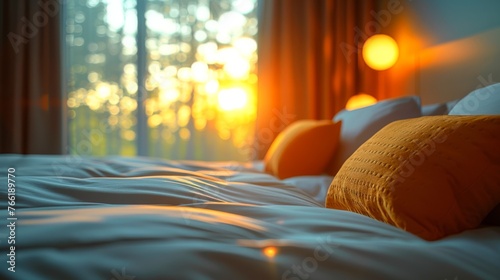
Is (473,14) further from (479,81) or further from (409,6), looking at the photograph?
(409,6)

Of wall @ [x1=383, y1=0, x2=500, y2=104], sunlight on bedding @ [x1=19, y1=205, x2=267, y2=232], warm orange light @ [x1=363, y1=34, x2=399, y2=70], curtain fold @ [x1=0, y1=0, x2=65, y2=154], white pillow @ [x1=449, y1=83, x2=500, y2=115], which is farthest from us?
curtain fold @ [x1=0, y1=0, x2=65, y2=154]

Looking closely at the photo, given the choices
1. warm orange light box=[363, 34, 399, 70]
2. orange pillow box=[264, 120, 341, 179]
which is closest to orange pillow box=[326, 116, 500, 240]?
orange pillow box=[264, 120, 341, 179]

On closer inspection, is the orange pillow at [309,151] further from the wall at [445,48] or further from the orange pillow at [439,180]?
the orange pillow at [439,180]

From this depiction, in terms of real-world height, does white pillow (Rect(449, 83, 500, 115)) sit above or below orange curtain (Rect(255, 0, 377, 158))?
below

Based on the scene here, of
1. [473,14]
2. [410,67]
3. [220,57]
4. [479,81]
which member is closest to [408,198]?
[479,81]

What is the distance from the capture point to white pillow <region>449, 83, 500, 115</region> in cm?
98

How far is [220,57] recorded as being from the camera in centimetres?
353

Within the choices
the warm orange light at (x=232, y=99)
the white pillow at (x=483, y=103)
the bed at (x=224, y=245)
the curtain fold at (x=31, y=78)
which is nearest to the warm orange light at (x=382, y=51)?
the warm orange light at (x=232, y=99)

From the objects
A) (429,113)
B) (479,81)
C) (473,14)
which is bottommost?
(429,113)

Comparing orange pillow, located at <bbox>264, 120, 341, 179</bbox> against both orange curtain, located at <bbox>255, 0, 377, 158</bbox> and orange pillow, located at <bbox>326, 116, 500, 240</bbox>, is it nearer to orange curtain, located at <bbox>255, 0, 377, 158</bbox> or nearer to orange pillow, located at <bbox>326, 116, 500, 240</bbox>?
orange pillow, located at <bbox>326, 116, 500, 240</bbox>

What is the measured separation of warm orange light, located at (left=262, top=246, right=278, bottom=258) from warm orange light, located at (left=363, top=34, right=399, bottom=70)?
239 centimetres

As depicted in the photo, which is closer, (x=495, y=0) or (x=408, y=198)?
(x=408, y=198)

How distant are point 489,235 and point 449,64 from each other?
1.51m

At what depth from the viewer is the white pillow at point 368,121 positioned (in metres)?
1.60
